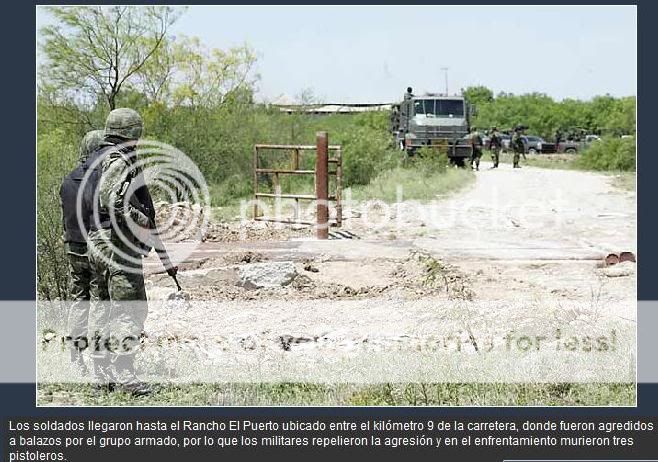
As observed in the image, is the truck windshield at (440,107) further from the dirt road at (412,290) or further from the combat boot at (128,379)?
the combat boot at (128,379)

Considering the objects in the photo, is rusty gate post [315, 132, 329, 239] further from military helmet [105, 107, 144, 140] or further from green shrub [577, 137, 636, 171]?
green shrub [577, 137, 636, 171]

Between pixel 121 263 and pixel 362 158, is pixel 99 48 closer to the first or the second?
pixel 362 158

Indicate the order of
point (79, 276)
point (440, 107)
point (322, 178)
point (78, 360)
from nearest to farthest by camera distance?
1. point (78, 360)
2. point (79, 276)
3. point (322, 178)
4. point (440, 107)

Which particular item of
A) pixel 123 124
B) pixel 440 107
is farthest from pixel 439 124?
pixel 123 124

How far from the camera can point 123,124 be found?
5.20m

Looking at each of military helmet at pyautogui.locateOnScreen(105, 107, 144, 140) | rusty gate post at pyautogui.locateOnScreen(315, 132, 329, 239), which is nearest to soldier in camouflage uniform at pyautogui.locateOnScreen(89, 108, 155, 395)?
military helmet at pyautogui.locateOnScreen(105, 107, 144, 140)

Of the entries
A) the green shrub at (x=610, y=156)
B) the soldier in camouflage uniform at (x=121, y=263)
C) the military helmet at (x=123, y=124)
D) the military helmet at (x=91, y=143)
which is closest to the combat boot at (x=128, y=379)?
the soldier in camouflage uniform at (x=121, y=263)

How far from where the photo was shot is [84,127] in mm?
17750

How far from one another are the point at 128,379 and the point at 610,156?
2140 centimetres

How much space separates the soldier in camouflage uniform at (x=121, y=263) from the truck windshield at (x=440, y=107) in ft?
62.9

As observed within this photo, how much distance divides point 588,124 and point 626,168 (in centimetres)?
1836

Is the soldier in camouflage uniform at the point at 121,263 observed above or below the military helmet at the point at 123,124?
below

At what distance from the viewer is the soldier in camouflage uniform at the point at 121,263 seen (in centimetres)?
515

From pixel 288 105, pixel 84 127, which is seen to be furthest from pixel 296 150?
pixel 288 105
